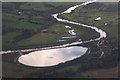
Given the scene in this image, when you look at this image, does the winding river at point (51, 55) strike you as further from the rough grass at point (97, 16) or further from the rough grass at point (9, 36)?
the rough grass at point (97, 16)

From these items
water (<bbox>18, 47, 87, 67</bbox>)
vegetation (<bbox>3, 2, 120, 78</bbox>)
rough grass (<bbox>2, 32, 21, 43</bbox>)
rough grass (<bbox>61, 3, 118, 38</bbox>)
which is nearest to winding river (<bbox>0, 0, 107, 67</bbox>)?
water (<bbox>18, 47, 87, 67</bbox>)

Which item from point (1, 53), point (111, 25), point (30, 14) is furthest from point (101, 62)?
point (30, 14)

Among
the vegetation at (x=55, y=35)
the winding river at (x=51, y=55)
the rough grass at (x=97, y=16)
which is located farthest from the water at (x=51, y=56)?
the rough grass at (x=97, y=16)

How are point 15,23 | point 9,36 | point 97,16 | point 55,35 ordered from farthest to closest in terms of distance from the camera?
point 97,16 → point 15,23 → point 55,35 → point 9,36

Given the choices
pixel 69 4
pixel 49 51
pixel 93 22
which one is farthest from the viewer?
pixel 69 4

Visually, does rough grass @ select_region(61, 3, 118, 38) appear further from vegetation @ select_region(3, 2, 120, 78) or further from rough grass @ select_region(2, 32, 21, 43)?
rough grass @ select_region(2, 32, 21, 43)

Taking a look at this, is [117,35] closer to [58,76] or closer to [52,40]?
[52,40]

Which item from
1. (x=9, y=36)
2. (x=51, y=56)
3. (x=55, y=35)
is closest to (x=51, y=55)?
(x=51, y=56)

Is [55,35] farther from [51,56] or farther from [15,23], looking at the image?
[51,56]
